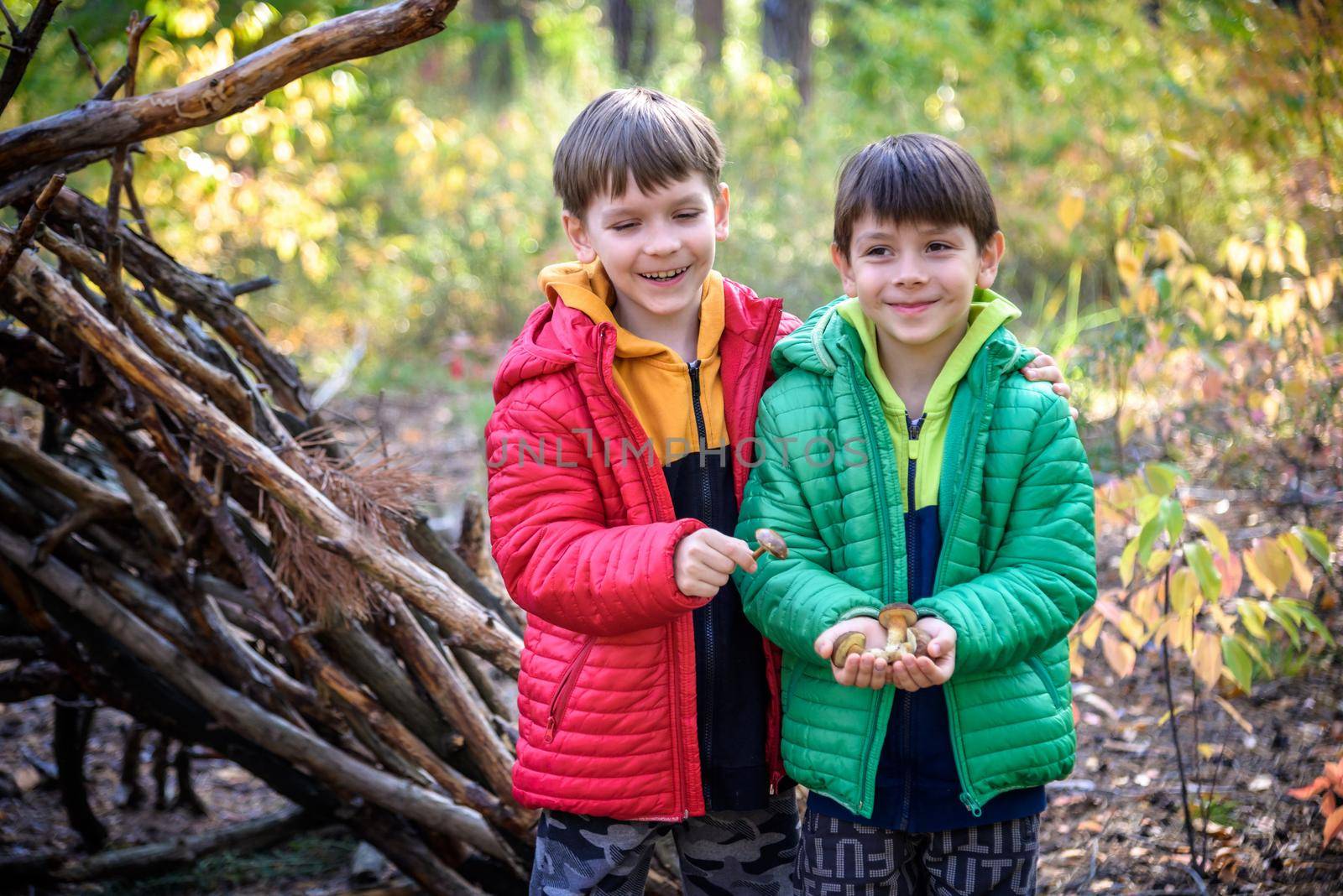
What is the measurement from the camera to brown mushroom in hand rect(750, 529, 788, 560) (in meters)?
1.72

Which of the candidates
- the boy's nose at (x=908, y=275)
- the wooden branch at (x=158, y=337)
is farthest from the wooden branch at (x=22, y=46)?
the boy's nose at (x=908, y=275)

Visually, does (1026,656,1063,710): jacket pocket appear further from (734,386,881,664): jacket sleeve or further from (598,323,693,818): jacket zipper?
(598,323,693,818): jacket zipper

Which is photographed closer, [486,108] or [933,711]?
[933,711]

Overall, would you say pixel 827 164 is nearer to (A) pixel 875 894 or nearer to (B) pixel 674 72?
(B) pixel 674 72

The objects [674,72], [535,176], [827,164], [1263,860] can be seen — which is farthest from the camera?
[674,72]

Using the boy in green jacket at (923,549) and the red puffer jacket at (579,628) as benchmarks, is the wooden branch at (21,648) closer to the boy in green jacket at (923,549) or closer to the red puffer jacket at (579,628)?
the red puffer jacket at (579,628)

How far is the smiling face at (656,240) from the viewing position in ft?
6.36

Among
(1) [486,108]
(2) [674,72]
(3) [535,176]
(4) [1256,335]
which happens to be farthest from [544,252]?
(4) [1256,335]

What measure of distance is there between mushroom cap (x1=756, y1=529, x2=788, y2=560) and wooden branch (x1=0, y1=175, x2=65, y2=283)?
57.1 inches

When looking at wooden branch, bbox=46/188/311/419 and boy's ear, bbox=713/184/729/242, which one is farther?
wooden branch, bbox=46/188/311/419

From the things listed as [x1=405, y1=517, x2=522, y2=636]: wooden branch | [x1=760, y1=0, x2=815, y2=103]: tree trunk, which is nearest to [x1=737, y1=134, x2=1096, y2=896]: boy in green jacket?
[x1=405, y1=517, x2=522, y2=636]: wooden branch

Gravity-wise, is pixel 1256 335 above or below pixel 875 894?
above

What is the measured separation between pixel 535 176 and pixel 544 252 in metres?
0.79

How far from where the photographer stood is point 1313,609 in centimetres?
356
